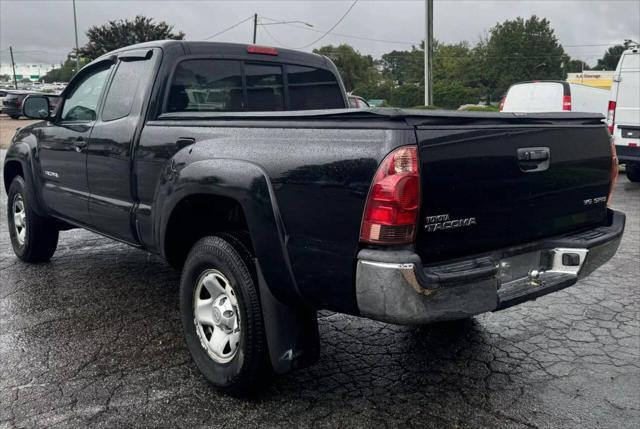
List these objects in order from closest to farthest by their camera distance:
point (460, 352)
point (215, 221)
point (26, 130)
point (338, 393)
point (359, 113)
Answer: point (359, 113)
point (338, 393)
point (215, 221)
point (460, 352)
point (26, 130)

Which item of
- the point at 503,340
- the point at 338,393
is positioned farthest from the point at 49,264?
the point at 503,340

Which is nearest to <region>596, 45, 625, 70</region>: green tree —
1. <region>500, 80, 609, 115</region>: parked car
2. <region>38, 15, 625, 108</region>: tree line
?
<region>38, 15, 625, 108</region>: tree line

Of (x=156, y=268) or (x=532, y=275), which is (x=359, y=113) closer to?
(x=532, y=275)

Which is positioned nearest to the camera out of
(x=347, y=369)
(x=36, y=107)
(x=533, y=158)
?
(x=533, y=158)

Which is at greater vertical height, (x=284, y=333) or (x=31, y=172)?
(x=31, y=172)

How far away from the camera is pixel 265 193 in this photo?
2.89 meters

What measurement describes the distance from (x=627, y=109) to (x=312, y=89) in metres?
8.45

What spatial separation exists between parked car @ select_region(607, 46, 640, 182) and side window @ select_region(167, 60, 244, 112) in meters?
8.88

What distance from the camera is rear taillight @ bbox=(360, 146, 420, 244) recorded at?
8.23 feet

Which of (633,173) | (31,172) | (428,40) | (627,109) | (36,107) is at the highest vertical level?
(428,40)

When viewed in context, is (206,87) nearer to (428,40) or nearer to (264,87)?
(264,87)

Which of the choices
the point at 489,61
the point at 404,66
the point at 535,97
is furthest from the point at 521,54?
the point at 535,97

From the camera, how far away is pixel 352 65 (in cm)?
8162

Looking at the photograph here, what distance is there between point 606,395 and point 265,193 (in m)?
2.08
